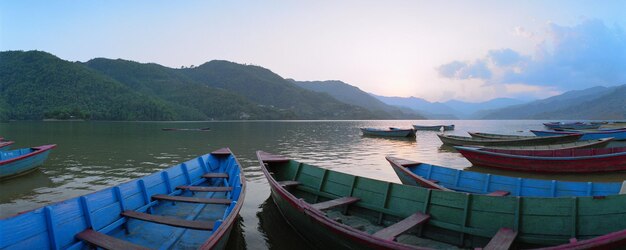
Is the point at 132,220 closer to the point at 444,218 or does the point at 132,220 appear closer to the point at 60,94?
the point at 444,218

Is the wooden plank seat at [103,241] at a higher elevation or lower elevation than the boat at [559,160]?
lower

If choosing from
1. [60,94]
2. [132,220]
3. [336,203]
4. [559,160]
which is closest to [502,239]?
[336,203]

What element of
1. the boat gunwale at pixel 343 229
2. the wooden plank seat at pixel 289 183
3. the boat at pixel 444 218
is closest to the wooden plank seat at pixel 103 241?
the boat gunwale at pixel 343 229

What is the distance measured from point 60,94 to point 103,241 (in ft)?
494

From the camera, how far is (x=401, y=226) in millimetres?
7164

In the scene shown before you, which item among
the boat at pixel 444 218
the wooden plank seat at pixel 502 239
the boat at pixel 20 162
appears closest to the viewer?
the wooden plank seat at pixel 502 239

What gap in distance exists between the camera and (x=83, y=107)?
4867 inches

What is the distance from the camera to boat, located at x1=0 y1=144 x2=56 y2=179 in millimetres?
16344

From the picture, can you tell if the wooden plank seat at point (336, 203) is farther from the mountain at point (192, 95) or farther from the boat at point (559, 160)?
the mountain at point (192, 95)

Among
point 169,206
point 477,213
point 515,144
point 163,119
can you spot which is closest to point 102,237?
point 169,206

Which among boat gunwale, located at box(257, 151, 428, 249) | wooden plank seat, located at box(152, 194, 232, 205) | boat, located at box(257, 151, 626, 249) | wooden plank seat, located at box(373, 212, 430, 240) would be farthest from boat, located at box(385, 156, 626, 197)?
wooden plank seat, located at box(152, 194, 232, 205)

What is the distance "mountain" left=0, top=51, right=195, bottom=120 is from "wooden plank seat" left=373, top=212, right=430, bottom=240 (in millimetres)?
137948

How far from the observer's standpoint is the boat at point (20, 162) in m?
16.3

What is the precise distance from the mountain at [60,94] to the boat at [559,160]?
134832mm
